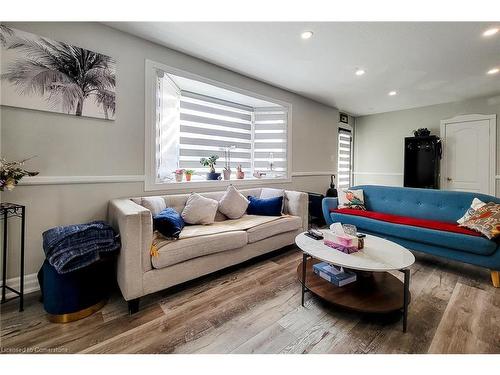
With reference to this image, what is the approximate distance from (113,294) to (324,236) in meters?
1.93

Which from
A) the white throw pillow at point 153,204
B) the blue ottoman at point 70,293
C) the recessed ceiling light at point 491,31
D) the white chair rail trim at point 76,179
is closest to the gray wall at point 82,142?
the white chair rail trim at point 76,179

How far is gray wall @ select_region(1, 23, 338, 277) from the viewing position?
1.91 metres

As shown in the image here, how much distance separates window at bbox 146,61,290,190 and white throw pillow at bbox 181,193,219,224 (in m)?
0.41

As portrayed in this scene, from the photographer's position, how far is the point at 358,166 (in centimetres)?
627

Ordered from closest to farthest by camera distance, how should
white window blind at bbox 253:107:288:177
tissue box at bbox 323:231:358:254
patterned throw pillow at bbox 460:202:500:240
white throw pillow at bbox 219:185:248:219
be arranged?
1. tissue box at bbox 323:231:358:254
2. patterned throw pillow at bbox 460:202:500:240
3. white throw pillow at bbox 219:185:248:219
4. white window blind at bbox 253:107:288:177

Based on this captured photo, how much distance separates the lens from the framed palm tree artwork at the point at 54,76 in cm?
180

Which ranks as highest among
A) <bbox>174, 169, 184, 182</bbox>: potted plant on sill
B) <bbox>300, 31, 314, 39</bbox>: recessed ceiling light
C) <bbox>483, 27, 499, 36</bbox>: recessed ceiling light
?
<bbox>483, 27, 499, 36</bbox>: recessed ceiling light

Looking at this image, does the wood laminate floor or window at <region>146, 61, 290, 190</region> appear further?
window at <region>146, 61, 290, 190</region>

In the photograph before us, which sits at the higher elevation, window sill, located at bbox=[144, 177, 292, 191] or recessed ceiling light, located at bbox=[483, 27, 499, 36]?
recessed ceiling light, located at bbox=[483, 27, 499, 36]

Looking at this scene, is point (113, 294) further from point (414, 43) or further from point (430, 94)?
point (430, 94)

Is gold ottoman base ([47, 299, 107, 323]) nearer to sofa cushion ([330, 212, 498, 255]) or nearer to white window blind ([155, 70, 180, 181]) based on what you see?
white window blind ([155, 70, 180, 181])

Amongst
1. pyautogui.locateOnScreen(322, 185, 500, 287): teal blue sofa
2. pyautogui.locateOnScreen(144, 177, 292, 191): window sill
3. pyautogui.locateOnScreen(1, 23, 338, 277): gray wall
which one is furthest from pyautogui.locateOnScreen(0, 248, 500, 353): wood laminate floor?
pyautogui.locateOnScreen(144, 177, 292, 191): window sill

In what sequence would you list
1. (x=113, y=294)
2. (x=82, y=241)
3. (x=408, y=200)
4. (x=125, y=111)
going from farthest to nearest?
(x=408, y=200) → (x=125, y=111) → (x=113, y=294) → (x=82, y=241)

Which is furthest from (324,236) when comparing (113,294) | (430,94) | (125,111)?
(430,94)
